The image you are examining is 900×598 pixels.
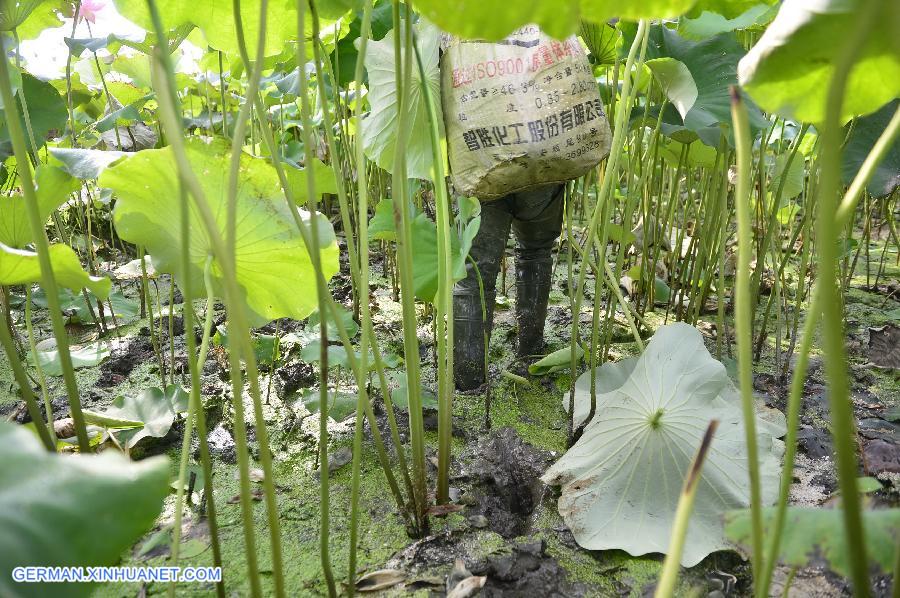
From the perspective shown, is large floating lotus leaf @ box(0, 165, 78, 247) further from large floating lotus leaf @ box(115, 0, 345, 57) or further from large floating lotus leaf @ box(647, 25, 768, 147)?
large floating lotus leaf @ box(647, 25, 768, 147)

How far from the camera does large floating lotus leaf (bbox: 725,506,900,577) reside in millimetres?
375

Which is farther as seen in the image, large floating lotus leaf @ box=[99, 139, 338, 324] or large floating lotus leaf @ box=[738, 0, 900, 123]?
large floating lotus leaf @ box=[99, 139, 338, 324]

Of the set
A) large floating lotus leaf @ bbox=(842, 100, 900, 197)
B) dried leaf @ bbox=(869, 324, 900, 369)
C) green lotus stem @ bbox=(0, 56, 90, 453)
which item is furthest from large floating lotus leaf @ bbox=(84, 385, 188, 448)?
dried leaf @ bbox=(869, 324, 900, 369)

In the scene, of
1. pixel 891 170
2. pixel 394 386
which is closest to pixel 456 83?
pixel 394 386

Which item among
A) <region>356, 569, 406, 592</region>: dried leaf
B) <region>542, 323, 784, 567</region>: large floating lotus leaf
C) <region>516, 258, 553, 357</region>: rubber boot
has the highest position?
<region>516, 258, 553, 357</region>: rubber boot

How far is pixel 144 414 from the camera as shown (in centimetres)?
107

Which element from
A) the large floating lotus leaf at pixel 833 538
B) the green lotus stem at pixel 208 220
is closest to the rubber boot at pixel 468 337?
the green lotus stem at pixel 208 220

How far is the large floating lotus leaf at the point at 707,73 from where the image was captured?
1.10 metres

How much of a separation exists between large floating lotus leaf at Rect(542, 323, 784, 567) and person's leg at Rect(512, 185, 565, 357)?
452 mm

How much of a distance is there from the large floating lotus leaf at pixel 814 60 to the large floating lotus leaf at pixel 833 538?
0.30 meters

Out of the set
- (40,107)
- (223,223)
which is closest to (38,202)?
(223,223)

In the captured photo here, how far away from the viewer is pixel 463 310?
135 cm

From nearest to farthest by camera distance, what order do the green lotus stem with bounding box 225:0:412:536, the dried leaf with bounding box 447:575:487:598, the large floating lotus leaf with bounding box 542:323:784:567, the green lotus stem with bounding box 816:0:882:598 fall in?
1. the green lotus stem with bounding box 816:0:882:598
2. the green lotus stem with bounding box 225:0:412:536
3. the dried leaf with bounding box 447:575:487:598
4. the large floating lotus leaf with bounding box 542:323:784:567

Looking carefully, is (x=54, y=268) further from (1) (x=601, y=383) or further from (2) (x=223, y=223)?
A: (1) (x=601, y=383)
